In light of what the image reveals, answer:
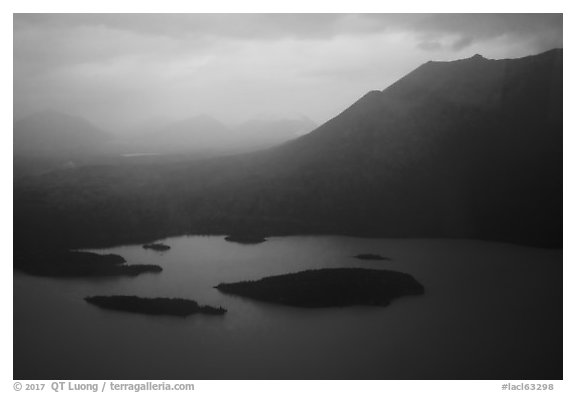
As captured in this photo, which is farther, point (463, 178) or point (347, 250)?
point (463, 178)

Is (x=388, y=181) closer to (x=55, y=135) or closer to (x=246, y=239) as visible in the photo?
(x=246, y=239)

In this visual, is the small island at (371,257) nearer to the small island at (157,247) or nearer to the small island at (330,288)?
the small island at (330,288)

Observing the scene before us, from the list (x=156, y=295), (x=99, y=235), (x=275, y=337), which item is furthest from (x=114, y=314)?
(x=99, y=235)

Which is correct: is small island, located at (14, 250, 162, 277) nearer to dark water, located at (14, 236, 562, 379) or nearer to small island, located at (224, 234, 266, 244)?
dark water, located at (14, 236, 562, 379)

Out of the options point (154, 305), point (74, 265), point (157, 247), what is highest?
point (157, 247)

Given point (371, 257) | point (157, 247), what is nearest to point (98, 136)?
point (157, 247)

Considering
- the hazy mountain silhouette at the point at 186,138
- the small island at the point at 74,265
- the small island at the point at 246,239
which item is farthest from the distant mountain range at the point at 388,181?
the hazy mountain silhouette at the point at 186,138
